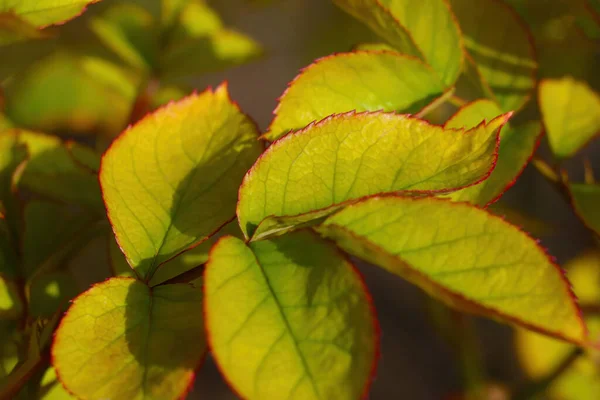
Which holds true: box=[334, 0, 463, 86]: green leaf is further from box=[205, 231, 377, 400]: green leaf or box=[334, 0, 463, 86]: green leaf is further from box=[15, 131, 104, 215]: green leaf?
box=[15, 131, 104, 215]: green leaf

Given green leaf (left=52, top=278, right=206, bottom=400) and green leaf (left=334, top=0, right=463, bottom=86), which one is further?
green leaf (left=334, top=0, right=463, bottom=86)

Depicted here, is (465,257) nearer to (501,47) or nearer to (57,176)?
(501,47)

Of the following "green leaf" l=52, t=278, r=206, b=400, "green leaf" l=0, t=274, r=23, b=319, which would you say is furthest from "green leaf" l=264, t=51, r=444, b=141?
"green leaf" l=0, t=274, r=23, b=319

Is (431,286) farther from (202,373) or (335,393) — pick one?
(202,373)

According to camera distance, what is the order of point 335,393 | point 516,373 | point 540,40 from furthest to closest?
1. point 516,373
2. point 540,40
3. point 335,393

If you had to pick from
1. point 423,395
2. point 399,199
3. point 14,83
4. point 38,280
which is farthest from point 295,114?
point 423,395

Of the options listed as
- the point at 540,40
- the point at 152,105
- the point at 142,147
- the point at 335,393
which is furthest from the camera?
the point at 152,105

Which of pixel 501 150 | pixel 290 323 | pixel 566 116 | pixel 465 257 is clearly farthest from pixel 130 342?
pixel 566 116
